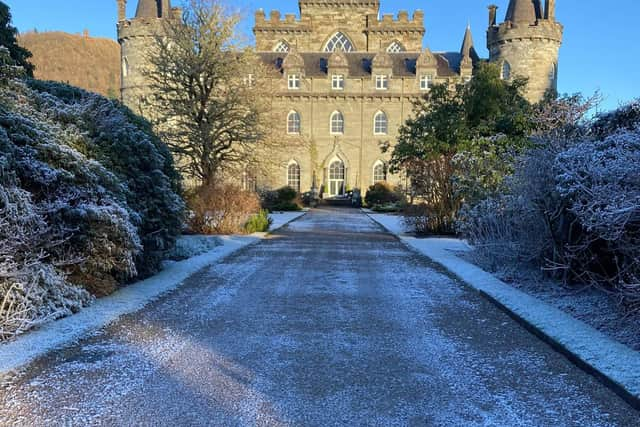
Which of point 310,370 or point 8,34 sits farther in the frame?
point 8,34

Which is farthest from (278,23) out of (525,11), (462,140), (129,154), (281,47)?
(129,154)

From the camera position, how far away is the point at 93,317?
17.8 feet

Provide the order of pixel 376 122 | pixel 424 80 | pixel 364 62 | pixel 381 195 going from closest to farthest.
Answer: pixel 381 195
pixel 424 80
pixel 376 122
pixel 364 62

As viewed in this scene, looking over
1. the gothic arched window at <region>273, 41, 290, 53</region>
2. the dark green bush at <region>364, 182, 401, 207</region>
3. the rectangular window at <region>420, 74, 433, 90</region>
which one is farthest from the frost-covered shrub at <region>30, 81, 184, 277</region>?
the gothic arched window at <region>273, 41, 290, 53</region>

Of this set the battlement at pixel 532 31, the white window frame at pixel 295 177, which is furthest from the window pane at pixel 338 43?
the battlement at pixel 532 31

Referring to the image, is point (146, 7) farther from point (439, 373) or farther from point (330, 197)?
point (439, 373)

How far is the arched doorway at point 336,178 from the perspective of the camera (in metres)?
41.7

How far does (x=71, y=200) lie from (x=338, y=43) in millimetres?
45399

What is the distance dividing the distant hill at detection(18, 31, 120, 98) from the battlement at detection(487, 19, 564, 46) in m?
46.1

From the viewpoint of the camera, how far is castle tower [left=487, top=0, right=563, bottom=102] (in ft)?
122

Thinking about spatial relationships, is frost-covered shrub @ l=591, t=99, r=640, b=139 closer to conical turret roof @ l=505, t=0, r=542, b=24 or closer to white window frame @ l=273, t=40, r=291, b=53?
conical turret roof @ l=505, t=0, r=542, b=24

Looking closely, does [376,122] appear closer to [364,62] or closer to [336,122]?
[336,122]

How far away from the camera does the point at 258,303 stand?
6383 mm

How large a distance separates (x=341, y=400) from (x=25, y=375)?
8.38ft
